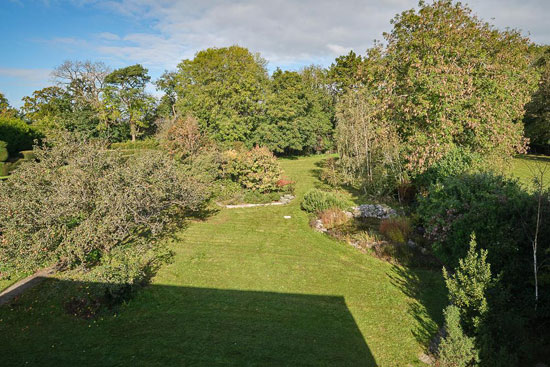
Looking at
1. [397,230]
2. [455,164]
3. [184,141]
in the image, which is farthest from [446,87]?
[184,141]

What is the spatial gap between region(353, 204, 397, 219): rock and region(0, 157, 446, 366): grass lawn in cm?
370

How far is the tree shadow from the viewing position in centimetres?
575

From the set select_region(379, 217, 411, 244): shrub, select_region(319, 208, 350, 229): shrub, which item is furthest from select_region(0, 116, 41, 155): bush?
select_region(379, 217, 411, 244): shrub

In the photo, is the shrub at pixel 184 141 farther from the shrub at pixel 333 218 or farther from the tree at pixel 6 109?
the tree at pixel 6 109

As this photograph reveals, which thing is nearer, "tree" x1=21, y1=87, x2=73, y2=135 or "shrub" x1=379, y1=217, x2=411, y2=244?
"shrub" x1=379, y1=217, x2=411, y2=244

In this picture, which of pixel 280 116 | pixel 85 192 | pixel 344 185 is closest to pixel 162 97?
pixel 280 116

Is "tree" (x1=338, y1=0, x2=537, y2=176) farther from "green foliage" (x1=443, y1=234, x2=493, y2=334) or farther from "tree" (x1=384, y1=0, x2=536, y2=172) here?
"green foliage" (x1=443, y1=234, x2=493, y2=334)

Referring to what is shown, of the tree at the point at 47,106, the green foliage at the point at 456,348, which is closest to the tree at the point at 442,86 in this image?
the green foliage at the point at 456,348

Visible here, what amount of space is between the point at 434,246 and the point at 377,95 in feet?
34.3

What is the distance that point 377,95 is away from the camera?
49.2 ft

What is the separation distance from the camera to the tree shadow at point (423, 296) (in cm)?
575

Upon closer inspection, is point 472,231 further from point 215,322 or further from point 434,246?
point 215,322

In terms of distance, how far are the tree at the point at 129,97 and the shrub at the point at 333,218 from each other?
36.0 m

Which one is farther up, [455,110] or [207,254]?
[455,110]
